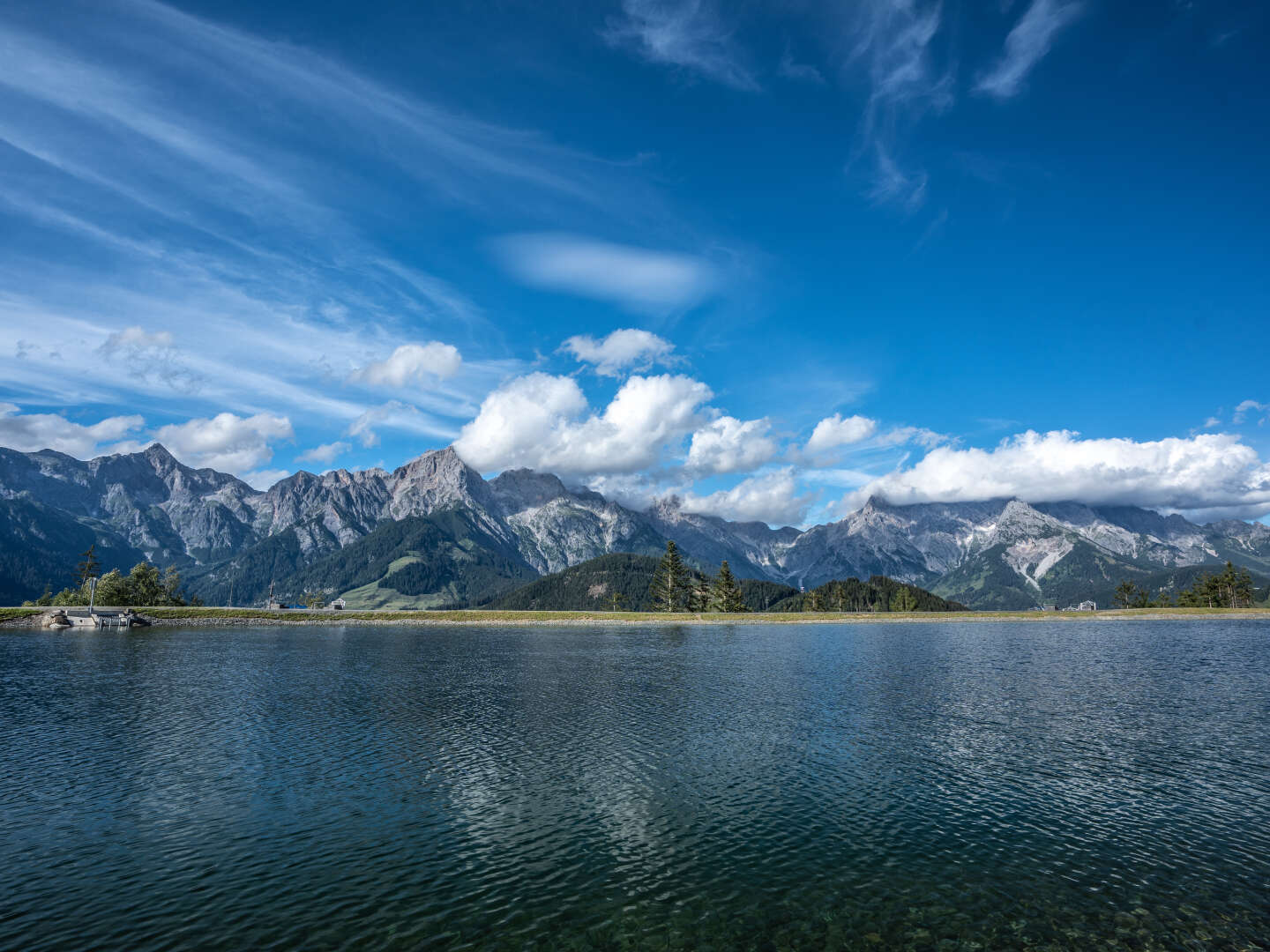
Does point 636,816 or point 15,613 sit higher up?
point 636,816

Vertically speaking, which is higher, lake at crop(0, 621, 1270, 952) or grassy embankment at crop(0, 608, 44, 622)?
lake at crop(0, 621, 1270, 952)

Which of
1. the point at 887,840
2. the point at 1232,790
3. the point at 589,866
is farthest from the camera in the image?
the point at 1232,790

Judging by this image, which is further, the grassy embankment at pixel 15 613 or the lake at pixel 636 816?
the grassy embankment at pixel 15 613

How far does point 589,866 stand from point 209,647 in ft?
411

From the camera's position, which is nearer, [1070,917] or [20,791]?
[1070,917]

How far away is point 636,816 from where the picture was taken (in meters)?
36.5

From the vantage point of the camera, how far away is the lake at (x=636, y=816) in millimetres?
25156

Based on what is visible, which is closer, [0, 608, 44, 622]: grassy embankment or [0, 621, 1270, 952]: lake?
[0, 621, 1270, 952]: lake

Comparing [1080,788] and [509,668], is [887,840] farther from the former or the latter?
[509,668]

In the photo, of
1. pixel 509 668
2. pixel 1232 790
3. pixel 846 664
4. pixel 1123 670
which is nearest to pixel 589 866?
pixel 1232 790

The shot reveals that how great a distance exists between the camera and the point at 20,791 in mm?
39938

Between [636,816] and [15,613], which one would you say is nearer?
[636,816]

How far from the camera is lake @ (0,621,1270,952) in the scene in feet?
82.5

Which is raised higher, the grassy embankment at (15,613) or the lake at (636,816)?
the lake at (636,816)
